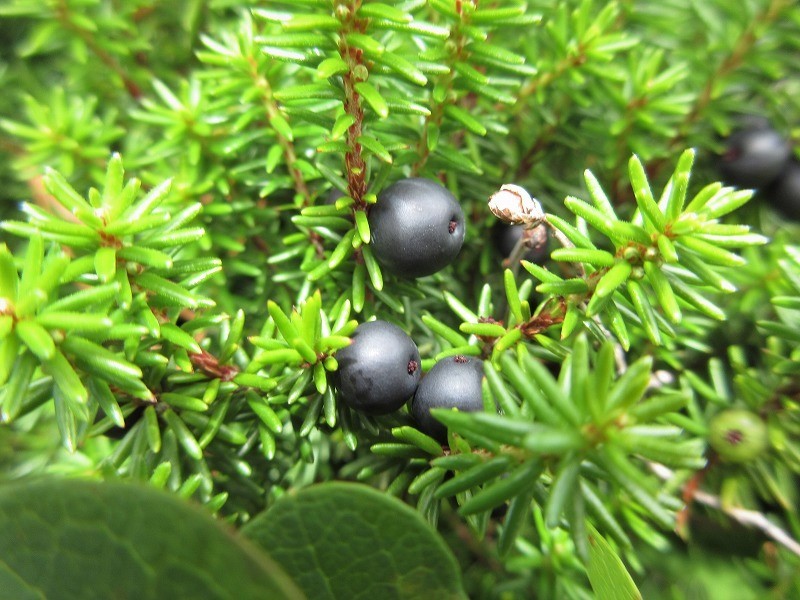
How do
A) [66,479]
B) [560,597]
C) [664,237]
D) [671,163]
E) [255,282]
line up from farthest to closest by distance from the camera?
[671,163] < [255,282] < [560,597] < [664,237] < [66,479]

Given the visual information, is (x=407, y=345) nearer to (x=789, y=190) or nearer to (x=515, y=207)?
(x=515, y=207)

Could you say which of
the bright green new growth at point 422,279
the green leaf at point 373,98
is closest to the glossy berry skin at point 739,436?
the bright green new growth at point 422,279

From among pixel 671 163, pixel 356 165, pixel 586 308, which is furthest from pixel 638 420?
pixel 671 163

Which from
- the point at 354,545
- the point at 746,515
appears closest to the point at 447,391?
the point at 354,545

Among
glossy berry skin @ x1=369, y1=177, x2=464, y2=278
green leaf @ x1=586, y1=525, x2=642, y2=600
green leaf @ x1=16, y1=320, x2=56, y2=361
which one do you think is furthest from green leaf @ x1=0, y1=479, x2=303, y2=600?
glossy berry skin @ x1=369, y1=177, x2=464, y2=278

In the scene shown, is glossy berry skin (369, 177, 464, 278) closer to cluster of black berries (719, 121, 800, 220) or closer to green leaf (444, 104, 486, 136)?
green leaf (444, 104, 486, 136)

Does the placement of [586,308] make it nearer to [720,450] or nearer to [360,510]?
[360,510]
